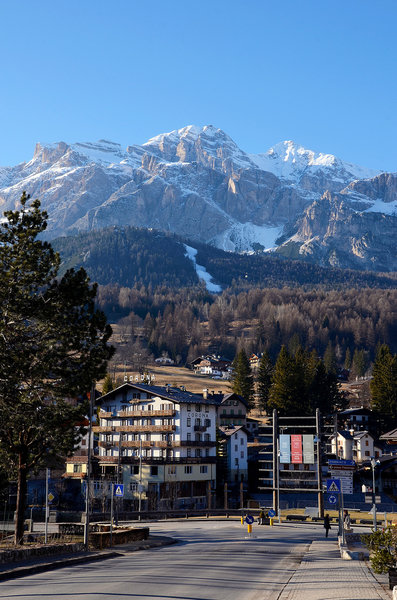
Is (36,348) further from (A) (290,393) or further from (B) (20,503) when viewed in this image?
(A) (290,393)

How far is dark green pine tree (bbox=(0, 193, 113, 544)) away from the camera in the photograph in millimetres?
34247

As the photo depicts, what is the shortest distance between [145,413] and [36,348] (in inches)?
2326

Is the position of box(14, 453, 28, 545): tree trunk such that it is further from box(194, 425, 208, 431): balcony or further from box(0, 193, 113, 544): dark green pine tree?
box(194, 425, 208, 431): balcony

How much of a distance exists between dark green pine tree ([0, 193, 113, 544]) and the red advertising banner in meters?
31.3

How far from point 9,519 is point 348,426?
3380 inches

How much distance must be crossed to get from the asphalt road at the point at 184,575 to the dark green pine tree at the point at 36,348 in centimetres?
793

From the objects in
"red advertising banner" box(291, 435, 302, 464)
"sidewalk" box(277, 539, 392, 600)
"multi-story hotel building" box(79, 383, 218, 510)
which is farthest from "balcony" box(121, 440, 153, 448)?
"sidewalk" box(277, 539, 392, 600)

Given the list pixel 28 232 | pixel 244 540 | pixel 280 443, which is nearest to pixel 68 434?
pixel 28 232

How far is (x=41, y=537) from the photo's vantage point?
1581 inches

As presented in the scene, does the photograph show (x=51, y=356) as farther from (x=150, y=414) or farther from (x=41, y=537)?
(x=150, y=414)

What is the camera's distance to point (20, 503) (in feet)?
112

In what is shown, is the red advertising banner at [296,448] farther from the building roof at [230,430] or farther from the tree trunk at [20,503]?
the building roof at [230,430]

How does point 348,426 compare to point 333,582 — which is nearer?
point 333,582

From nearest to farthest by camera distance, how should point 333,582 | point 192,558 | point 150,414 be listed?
1. point 333,582
2. point 192,558
3. point 150,414
